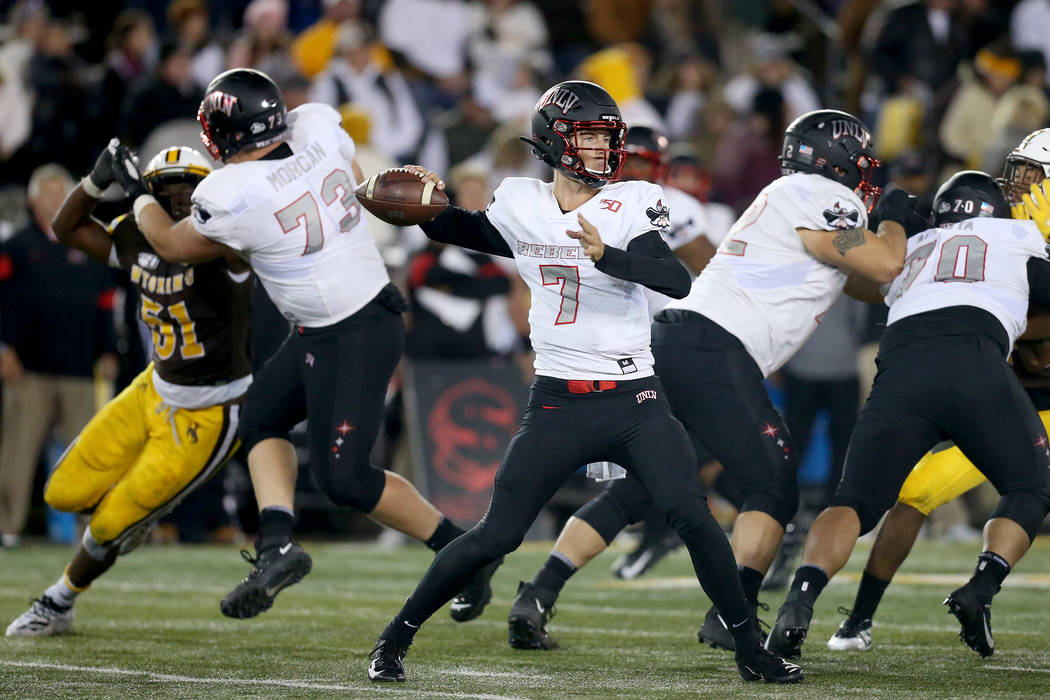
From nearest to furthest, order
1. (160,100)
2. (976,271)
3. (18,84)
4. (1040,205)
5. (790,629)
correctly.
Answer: (790,629)
(976,271)
(1040,205)
(160,100)
(18,84)

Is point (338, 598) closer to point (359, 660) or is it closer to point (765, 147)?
point (359, 660)

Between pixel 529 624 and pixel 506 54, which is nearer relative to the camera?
pixel 529 624

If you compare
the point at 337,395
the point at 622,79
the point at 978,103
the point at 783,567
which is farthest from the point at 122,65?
the point at 337,395

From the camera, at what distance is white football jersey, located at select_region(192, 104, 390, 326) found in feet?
18.8

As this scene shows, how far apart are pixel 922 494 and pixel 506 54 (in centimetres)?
794

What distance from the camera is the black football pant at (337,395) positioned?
5.82 metres

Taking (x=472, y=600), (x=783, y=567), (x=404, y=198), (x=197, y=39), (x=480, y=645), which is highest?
(x=404, y=198)

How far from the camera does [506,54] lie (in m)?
13.0

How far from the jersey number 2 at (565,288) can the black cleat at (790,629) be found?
1236 mm

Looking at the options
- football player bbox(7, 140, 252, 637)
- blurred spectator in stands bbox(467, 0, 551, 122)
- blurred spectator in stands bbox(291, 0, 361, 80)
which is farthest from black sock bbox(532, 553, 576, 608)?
blurred spectator in stands bbox(291, 0, 361, 80)

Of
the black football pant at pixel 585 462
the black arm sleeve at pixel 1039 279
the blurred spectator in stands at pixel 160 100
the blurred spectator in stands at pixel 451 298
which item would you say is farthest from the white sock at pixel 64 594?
the blurred spectator in stands at pixel 160 100

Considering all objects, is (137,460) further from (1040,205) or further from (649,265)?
(1040,205)

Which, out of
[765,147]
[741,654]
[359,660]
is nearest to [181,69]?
[765,147]

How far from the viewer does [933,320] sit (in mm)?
5551
